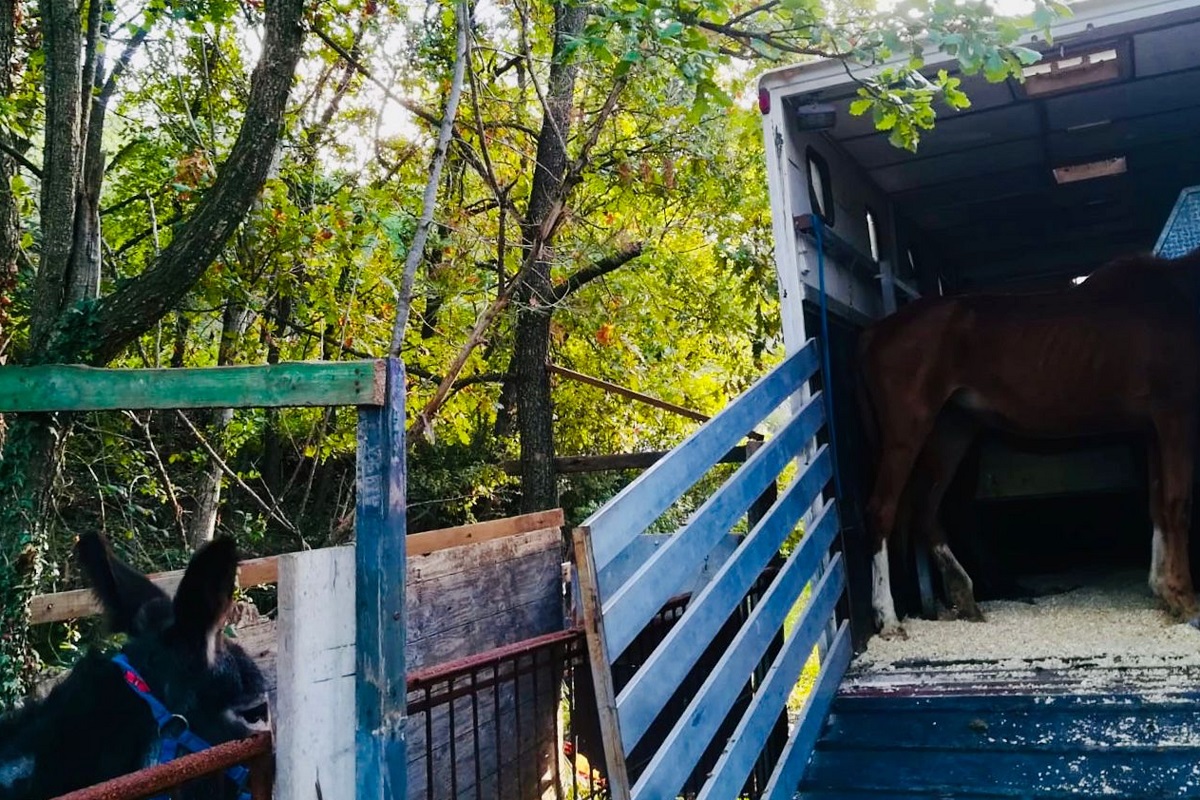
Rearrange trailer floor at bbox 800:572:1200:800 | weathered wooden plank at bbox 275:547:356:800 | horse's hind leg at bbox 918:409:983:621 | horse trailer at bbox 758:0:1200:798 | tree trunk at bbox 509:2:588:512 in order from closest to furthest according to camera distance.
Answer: weathered wooden plank at bbox 275:547:356:800, trailer floor at bbox 800:572:1200:800, horse trailer at bbox 758:0:1200:798, horse's hind leg at bbox 918:409:983:621, tree trunk at bbox 509:2:588:512

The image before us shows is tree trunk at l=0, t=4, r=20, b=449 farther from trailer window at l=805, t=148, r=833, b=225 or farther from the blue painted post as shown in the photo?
trailer window at l=805, t=148, r=833, b=225

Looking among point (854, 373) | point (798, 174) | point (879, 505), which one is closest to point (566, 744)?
point (879, 505)

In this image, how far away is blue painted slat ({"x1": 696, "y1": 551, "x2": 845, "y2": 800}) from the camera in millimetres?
2355

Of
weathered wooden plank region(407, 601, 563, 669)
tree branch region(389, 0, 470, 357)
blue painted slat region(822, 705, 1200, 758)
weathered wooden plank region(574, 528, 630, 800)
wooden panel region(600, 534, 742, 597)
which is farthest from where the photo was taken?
tree branch region(389, 0, 470, 357)

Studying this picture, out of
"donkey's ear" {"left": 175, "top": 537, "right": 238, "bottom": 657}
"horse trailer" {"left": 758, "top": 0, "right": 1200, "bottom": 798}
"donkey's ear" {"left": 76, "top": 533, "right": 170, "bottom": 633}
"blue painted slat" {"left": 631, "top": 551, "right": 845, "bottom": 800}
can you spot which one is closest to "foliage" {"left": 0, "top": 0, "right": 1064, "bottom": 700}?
"horse trailer" {"left": 758, "top": 0, "right": 1200, "bottom": 798}

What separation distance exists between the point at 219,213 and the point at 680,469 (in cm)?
232

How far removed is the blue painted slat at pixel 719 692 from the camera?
6.70 ft

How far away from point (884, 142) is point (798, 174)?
3.75 feet

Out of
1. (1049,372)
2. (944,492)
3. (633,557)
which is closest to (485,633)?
(633,557)

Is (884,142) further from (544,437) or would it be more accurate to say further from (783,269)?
(544,437)

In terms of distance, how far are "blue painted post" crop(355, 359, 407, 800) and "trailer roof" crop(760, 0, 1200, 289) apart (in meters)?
2.90

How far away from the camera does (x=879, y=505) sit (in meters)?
3.94

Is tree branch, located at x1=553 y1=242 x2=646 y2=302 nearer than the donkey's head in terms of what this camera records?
No

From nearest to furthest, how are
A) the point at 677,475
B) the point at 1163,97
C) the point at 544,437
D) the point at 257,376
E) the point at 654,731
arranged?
the point at 257,376, the point at 677,475, the point at 654,731, the point at 1163,97, the point at 544,437
